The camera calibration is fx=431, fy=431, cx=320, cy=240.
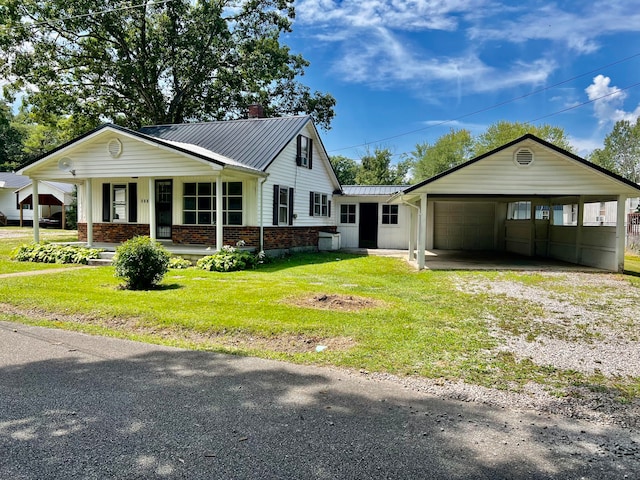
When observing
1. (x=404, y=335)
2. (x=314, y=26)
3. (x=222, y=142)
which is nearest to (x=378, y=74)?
(x=314, y=26)

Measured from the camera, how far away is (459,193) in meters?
12.8

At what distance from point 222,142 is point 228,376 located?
1332 cm

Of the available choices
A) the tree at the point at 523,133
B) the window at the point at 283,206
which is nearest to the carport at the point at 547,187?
the window at the point at 283,206

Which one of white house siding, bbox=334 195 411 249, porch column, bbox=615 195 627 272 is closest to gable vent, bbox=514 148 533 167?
porch column, bbox=615 195 627 272

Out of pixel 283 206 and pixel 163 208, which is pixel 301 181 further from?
pixel 163 208

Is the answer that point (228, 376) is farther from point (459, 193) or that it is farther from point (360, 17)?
point (360, 17)

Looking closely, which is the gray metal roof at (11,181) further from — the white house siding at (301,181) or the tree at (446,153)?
the tree at (446,153)

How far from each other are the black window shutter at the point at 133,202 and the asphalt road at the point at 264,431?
12234 millimetres

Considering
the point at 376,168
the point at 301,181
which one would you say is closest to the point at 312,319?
the point at 301,181

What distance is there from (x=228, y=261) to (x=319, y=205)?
7.94 m

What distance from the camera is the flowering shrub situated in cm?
1184

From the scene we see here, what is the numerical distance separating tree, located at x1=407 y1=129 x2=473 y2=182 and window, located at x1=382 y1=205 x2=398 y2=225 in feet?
93.8

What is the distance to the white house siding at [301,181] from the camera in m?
14.8

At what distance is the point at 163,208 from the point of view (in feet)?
50.6
